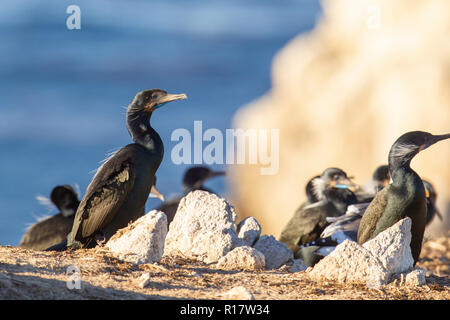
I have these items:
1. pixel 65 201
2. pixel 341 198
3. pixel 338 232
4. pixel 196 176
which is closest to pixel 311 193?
pixel 341 198

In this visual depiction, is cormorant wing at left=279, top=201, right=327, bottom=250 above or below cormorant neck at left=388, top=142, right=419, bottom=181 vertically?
below

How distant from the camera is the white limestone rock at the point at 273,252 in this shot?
8.77m

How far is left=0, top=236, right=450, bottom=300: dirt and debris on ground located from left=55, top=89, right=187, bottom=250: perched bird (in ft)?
1.94

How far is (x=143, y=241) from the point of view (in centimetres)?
734

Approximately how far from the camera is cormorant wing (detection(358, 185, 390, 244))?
333 inches

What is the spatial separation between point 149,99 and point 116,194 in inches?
52.4

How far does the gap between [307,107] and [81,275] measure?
12379mm

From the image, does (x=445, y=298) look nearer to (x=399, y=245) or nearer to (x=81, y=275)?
(x=399, y=245)

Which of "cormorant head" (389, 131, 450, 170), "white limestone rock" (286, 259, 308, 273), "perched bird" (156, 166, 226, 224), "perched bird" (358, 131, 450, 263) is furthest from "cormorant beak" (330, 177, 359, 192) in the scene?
"perched bird" (358, 131, 450, 263)

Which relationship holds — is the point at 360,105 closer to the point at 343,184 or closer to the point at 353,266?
the point at 343,184

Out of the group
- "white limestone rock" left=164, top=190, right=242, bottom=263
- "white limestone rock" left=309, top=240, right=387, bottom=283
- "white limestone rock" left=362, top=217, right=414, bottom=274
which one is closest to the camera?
"white limestone rock" left=309, top=240, right=387, bottom=283

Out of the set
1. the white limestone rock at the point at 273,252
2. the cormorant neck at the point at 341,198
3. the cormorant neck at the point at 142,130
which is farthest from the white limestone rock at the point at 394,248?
the cormorant neck at the point at 341,198

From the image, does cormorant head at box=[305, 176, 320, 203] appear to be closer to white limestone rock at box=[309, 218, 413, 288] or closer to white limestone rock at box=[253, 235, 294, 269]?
white limestone rock at box=[253, 235, 294, 269]
